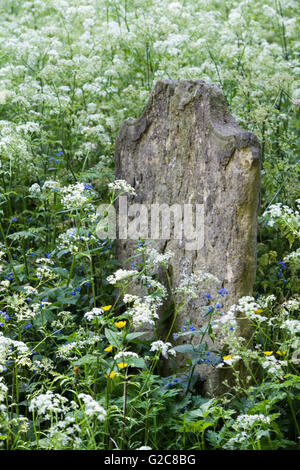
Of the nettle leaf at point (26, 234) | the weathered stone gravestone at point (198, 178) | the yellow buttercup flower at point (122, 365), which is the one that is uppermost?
the weathered stone gravestone at point (198, 178)

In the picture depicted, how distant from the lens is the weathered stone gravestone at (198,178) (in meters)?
3.25

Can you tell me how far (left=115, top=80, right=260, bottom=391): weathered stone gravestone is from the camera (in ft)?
10.7

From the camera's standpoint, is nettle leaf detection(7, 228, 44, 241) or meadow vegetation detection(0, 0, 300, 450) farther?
nettle leaf detection(7, 228, 44, 241)

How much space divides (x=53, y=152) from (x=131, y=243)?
132 cm

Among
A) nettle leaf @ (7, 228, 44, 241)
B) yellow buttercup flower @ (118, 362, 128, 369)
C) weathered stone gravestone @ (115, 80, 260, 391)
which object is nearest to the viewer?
yellow buttercup flower @ (118, 362, 128, 369)

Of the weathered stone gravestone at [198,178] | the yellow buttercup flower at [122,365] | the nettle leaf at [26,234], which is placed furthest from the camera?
the nettle leaf at [26,234]

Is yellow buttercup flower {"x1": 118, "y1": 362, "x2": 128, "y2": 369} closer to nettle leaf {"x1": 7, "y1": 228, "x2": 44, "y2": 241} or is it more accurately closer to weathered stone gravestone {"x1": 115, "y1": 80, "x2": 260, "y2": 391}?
weathered stone gravestone {"x1": 115, "y1": 80, "x2": 260, "y2": 391}

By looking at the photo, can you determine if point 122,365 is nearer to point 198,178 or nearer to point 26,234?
point 26,234

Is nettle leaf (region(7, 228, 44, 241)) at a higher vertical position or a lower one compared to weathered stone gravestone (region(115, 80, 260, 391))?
lower

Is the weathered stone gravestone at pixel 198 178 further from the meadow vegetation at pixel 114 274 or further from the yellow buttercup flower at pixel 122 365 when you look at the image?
the yellow buttercup flower at pixel 122 365

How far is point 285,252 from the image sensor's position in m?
4.16

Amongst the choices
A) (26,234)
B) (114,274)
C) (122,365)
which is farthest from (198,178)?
(122,365)

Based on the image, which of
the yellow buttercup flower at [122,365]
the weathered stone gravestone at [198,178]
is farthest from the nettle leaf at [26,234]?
the yellow buttercup flower at [122,365]

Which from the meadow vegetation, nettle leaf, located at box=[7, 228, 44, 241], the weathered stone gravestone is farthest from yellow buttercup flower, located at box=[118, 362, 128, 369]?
nettle leaf, located at box=[7, 228, 44, 241]
